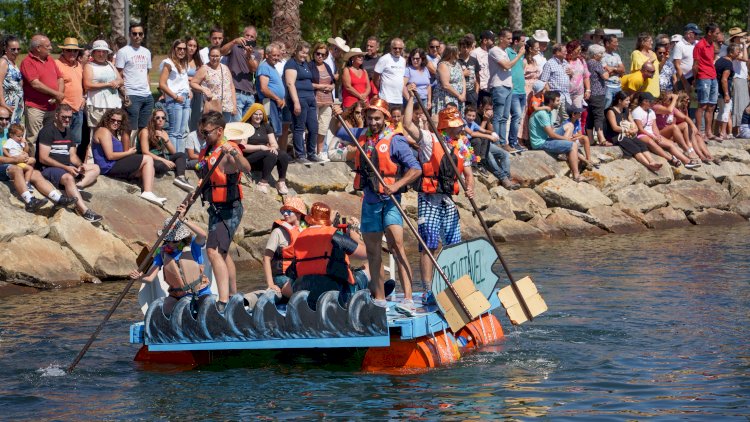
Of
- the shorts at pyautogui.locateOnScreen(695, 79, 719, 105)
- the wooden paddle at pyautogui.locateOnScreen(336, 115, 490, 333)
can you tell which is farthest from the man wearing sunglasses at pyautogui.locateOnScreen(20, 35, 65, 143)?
the shorts at pyautogui.locateOnScreen(695, 79, 719, 105)

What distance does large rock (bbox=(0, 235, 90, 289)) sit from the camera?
559 inches

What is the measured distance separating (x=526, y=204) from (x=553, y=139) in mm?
1541

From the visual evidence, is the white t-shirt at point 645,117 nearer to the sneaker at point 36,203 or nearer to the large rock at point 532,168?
the large rock at point 532,168

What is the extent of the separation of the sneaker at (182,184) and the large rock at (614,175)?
7.35 m

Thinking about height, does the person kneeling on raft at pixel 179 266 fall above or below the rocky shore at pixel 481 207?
above

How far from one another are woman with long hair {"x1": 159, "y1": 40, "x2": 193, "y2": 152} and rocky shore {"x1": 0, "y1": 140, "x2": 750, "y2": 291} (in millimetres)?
827

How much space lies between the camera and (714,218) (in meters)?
20.9

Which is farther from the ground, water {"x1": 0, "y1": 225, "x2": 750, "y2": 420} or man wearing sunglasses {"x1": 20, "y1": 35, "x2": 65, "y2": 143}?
man wearing sunglasses {"x1": 20, "y1": 35, "x2": 65, "y2": 143}

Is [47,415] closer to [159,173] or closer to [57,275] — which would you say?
[57,275]

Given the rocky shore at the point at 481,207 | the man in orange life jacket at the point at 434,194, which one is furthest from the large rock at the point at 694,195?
the man in orange life jacket at the point at 434,194

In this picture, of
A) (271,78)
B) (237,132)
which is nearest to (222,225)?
(237,132)

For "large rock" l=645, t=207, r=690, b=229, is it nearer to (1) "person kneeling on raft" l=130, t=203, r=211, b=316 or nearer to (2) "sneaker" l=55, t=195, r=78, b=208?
(2) "sneaker" l=55, t=195, r=78, b=208

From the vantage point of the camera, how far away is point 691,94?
22625mm

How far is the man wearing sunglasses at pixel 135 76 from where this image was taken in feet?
52.5
